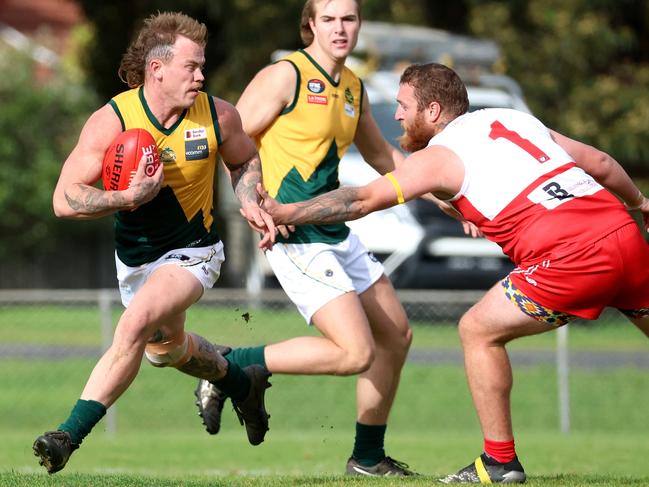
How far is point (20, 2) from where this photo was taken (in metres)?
48.2

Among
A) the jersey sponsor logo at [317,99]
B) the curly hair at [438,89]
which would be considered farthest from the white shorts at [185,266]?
the curly hair at [438,89]

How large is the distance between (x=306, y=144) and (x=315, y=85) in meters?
0.38

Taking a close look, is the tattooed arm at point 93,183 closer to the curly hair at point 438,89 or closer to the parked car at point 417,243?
the curly hair at point 438,89

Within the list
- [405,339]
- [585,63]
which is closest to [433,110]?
[405,339]

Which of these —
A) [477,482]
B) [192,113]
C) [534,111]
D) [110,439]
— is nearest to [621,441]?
[110,439]

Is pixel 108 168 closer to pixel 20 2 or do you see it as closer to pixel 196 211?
pixel 196 211

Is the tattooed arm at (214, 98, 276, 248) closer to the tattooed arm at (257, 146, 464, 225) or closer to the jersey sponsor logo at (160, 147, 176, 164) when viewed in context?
the jersey sponsor logo at (160, 147, 176, 164)

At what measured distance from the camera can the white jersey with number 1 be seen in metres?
6.37

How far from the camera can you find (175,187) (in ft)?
23.4

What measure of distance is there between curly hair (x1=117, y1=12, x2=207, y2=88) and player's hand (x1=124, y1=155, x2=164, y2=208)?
79 centimetres

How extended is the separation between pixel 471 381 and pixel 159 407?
28.7 ft

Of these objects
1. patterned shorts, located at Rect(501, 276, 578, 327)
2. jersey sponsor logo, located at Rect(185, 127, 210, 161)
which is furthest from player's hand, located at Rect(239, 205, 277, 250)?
patterned shorts, located at Rect(501, 276, 578, 327)

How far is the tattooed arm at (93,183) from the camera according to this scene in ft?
21.3

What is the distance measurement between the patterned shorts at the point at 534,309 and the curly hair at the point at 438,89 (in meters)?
1.03
